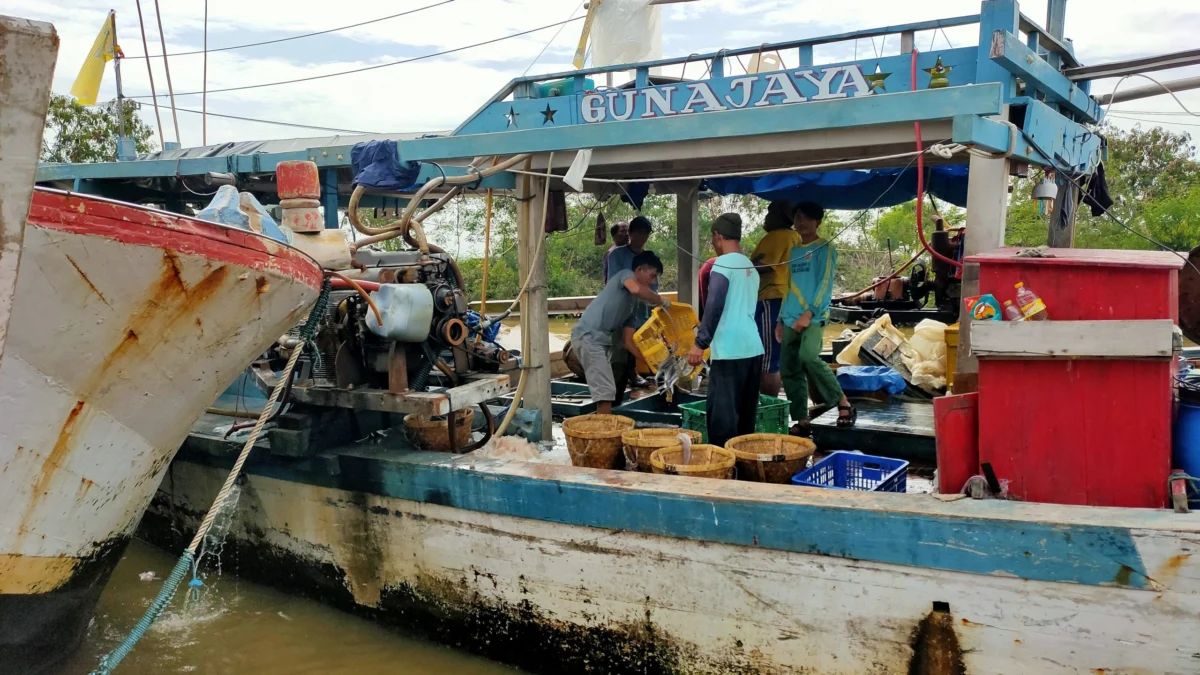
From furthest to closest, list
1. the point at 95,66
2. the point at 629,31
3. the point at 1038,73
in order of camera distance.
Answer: the point at 95,66 → the point at 629,31 → the point at 1038,73

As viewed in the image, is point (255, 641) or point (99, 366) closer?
point (99, 366)

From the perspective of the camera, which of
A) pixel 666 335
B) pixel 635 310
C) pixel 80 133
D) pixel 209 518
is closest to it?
pixel 209 518

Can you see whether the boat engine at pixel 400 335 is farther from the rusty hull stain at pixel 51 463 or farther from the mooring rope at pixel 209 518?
the rusty hull stain at pixel 51 463

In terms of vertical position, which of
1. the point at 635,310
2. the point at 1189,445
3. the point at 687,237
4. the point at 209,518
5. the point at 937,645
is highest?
the point at 687,237

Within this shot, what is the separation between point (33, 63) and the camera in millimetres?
2223

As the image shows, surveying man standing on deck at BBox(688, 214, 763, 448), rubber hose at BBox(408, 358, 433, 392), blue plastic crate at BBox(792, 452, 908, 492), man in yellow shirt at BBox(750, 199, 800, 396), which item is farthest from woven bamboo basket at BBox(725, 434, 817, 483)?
rubber hose at BBox(408, 358, 433, 392)

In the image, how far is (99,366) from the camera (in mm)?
3166

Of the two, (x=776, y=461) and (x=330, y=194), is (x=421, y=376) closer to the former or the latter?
(x=776, y=461)

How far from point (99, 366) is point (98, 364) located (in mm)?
11

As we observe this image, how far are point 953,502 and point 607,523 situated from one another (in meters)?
1.52

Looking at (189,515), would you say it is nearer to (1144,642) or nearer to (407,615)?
(407,615)

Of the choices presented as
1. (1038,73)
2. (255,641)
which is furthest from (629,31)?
(255,641)

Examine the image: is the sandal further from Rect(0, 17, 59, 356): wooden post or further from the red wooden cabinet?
Rect(0, 17, 59, 356): wooden post

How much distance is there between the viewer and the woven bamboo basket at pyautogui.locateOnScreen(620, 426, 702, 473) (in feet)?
14.7
